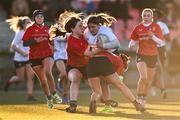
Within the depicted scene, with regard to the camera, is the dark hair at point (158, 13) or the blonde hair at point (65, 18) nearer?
the blonde hair at point (65, 18)

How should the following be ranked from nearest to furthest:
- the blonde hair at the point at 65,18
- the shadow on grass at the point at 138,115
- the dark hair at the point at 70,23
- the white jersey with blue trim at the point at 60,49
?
1. the shadow on grass at the point at 138,115
2. the dark hair at the point at 70,23
3. the blonde hair at the point at 65,18
4. the white jersey with blue trim at the point at 60,49

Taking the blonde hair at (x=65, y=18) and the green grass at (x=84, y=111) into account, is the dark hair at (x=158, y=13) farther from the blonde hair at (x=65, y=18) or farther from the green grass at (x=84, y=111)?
the blonde hair at (x=65, y=18)

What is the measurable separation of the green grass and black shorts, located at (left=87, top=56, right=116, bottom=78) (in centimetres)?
83

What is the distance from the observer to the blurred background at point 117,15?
88.1ft

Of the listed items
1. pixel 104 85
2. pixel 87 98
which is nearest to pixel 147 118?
pixel 104 85

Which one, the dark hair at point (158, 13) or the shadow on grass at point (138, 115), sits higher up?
the dark hair at point (158, 13)

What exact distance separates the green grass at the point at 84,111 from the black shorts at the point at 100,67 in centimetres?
83

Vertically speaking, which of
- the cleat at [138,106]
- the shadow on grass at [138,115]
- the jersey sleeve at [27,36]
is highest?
the jersey sleeve at [27,36]

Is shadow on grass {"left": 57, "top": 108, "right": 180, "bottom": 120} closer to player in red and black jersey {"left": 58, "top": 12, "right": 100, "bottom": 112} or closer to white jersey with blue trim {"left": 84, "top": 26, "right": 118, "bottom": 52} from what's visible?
player in red and black jersey {"left": 58, "top": 12, "right": 100, "bottom": 112}

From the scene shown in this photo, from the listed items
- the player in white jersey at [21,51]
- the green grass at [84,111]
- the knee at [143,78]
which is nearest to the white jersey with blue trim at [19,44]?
the player in white jersey at [21,51]

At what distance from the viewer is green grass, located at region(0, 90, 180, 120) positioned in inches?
571

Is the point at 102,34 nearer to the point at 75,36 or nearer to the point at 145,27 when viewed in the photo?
the point at 75,36

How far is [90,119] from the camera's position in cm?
1405

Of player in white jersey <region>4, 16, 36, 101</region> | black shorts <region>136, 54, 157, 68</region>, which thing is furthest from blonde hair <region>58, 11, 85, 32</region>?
player in white jersey <region>4, 16, 36, 101</region>
